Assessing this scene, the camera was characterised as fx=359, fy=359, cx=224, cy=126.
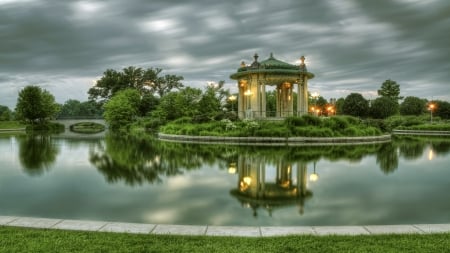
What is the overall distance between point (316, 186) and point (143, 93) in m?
70.9

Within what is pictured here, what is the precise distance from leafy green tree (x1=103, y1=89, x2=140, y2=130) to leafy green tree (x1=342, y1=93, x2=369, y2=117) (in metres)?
39.0

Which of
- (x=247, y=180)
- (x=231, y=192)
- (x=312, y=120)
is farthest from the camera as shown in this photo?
(x=312, y=120)

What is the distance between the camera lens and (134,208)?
696 centimetres

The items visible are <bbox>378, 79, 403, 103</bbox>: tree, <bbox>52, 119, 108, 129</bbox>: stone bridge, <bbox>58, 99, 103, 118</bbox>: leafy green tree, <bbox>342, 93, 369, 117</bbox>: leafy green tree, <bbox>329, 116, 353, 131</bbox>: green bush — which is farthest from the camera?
<bbox>58, 99, 103, 118</bbox>: leafy green tree

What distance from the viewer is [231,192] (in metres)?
8.58

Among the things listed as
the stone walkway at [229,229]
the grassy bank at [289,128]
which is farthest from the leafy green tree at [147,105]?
the stone walkway at [229,229]

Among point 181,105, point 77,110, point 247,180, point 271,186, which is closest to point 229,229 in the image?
point 271,186

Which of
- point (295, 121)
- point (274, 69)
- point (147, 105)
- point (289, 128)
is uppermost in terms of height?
point (274, 69)

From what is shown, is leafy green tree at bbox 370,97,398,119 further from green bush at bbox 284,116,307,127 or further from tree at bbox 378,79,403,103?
green bush at bbox 284,116,307,127

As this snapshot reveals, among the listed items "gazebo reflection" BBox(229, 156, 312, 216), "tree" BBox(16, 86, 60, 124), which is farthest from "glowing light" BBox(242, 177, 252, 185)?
"tree" BBox(16, 86, 60, 124)

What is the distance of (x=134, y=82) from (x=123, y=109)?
57.4ft

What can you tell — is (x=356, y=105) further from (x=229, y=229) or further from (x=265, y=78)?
(x=229, y=229)

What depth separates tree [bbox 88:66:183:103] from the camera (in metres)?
77.6

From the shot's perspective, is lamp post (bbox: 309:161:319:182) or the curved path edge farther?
the curved path edge
